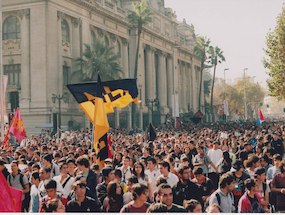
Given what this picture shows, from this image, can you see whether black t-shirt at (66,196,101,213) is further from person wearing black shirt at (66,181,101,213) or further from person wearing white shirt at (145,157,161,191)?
person wearing white shirt at (145,157,161,191)

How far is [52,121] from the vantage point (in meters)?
38.7

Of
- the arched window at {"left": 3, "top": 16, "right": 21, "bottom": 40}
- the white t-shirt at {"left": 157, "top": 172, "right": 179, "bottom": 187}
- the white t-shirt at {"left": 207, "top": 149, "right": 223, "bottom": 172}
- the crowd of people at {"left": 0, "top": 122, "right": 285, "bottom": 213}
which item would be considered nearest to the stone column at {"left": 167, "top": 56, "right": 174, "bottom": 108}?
the arched window at {"left": 3, "top": 16, "right": 21, "bottom": 40}

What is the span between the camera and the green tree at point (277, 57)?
31.0 m

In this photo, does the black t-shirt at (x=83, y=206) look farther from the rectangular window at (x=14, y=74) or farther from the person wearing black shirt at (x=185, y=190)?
the rectangular window at (x=14, y=74)

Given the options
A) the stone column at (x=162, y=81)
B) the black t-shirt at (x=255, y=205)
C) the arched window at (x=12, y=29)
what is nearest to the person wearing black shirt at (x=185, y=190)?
the black t-shirt at (x=255, y=205)

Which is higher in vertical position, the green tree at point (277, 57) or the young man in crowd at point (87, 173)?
the green tree at point (277, 57)

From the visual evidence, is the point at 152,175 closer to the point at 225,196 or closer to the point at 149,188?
the point at 149,188

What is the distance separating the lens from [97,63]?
42781 mm

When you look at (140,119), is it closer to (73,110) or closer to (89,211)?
(73,110)

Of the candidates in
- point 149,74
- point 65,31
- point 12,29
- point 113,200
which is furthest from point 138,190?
point 149,74

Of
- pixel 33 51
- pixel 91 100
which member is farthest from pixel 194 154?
pixel 33 51

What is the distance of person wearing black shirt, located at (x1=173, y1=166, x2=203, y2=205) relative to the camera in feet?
24.9

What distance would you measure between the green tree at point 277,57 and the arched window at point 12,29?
23113mm

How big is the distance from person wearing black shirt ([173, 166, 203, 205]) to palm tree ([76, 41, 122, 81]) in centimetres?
3506
